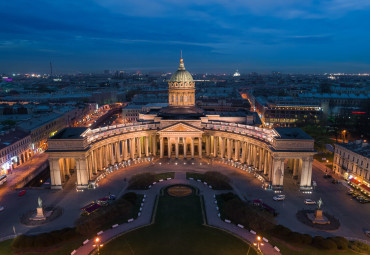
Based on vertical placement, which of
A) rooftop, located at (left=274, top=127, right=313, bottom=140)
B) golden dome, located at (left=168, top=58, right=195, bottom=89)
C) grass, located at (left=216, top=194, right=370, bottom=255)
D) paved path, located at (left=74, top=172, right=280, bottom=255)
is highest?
golden dome, located at (left=168, top=58, right=195, bottom=89)

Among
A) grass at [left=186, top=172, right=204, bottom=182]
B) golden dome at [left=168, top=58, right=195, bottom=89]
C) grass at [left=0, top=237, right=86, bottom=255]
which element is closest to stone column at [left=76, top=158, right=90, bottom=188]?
grass at [left=0, top=237, right=86, bottom=255]

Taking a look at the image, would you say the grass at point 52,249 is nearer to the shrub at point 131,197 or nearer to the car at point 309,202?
the shrub at point 131,197

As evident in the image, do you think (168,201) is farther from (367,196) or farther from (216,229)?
(367,196)

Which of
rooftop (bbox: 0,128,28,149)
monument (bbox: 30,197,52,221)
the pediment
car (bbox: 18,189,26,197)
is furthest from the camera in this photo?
the pediment

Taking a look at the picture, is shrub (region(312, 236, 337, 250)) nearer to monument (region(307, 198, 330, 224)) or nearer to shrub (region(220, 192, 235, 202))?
monument (region(307, 198, 330, 224))

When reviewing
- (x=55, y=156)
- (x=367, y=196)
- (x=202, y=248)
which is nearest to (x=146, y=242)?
(x=202, y=248)

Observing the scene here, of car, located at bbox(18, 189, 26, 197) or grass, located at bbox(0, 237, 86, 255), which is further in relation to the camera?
car, located at bbox(18, 189, 26, 197)

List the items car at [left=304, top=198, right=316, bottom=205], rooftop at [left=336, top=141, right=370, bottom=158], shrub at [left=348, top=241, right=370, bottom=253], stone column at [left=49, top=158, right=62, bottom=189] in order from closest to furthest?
shrub at [left=348, top=241, right=370, bottom=253], car at [left=304, top=198, right=316, bottom=205], stone column at [left=49, top=158, right=62, bottom=189], rooftop at [left=336, top=141, right=370, bottom=158]
